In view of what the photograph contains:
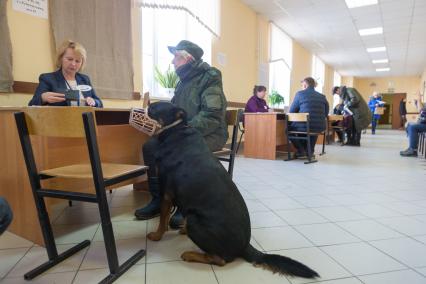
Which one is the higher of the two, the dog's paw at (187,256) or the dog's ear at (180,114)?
the dog's ear at (180,114)

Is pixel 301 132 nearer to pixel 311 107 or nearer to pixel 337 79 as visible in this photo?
pixel 311 107

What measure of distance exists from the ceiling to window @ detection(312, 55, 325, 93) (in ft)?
0.92

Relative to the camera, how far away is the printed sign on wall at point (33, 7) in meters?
2.46

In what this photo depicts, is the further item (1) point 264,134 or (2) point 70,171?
(1) point 264,134

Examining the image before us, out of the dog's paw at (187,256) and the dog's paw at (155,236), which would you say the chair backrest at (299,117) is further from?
the dog's paw at (187,256)

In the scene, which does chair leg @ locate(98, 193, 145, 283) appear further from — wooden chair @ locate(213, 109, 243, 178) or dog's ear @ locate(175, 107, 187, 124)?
wooden chair @ locate(213, 109, 243, 178)

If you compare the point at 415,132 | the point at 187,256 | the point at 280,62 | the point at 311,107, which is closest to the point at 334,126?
the point at 415,132

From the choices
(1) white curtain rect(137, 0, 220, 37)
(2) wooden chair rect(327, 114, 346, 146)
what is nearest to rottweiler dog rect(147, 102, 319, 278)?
(1) white curtain rect(137, 0, 220, 37)

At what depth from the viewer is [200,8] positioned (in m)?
4.80

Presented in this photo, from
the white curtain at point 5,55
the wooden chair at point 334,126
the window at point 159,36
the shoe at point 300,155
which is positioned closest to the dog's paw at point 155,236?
the white curtain at point 5,55

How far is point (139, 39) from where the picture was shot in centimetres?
378

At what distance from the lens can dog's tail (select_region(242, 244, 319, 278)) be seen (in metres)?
1.20

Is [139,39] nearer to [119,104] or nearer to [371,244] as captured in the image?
[119,104]

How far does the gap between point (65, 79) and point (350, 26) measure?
7.62 m
